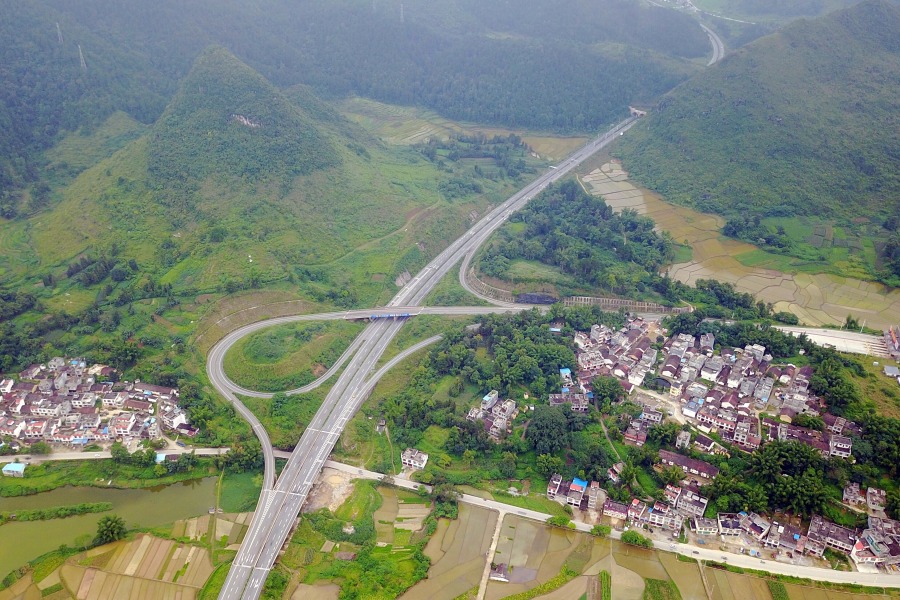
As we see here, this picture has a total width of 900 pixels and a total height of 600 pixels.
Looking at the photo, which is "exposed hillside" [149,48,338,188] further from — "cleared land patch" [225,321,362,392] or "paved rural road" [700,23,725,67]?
"paved rural road" [700,23,725,67]

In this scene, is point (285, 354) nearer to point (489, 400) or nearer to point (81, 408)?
point (81, 408)

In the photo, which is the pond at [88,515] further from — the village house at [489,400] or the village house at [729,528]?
the village house at [729,528]

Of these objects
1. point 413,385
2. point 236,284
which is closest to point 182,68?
point 236,284

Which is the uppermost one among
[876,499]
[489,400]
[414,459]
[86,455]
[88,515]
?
[86,455]

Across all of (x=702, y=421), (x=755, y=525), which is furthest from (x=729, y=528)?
(x=702, y=421)

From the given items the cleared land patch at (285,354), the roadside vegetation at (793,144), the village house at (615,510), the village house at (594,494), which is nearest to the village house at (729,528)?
the village house at (615,510)
